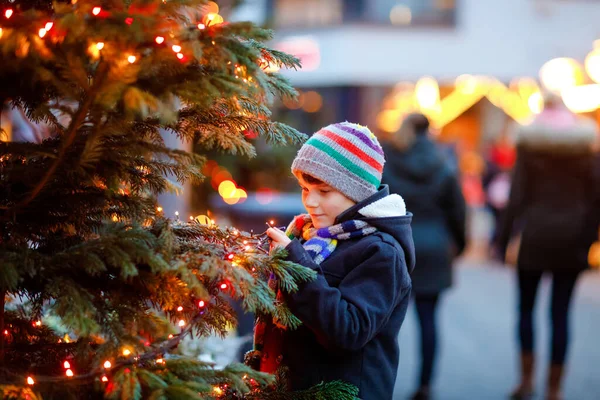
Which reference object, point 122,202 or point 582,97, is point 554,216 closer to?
point 122,202

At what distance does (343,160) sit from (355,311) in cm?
49

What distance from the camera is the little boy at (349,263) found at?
95.8 inches

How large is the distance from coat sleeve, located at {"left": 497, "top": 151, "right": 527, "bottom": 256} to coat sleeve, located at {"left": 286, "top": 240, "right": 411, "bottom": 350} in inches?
140

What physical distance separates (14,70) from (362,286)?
1165 millimetres

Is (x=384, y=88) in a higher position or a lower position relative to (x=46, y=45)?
higher

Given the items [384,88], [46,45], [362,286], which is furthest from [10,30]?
[384,88]

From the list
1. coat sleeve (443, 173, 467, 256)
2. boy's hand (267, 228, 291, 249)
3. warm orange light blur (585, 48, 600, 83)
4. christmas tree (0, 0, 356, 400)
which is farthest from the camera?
warm orange light blur (585, 48, 600, 83)

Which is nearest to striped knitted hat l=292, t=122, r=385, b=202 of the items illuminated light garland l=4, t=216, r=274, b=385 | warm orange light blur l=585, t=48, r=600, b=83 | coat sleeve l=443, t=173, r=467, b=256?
illuminated light garland l=4, t=216, r=274, b=385

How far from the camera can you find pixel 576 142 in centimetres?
573

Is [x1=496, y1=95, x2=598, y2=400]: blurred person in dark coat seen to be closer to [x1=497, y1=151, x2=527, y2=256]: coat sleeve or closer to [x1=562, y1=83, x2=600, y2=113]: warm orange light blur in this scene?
[x1=497, y1=151, x2=527, y2=256]: coat sleeve

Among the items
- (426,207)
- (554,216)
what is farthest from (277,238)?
(554,216)

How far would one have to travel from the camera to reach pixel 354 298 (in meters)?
2.43

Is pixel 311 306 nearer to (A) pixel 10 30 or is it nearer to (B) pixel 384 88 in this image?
(A) pixel 10 30

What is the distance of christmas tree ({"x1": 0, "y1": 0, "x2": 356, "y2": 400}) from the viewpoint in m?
1.93
